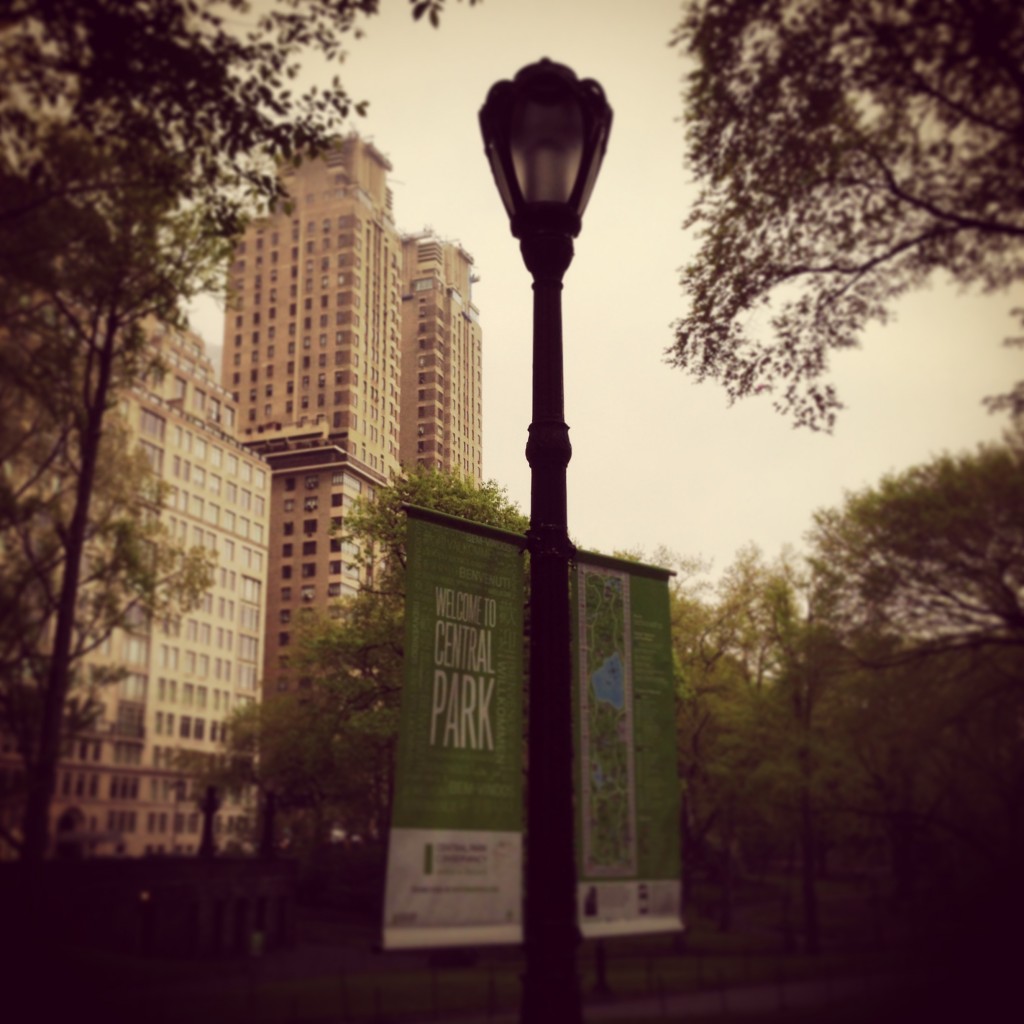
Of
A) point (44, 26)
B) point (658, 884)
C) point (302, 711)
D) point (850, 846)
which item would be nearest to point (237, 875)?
point (658, 884)

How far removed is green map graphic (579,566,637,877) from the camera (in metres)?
4.80

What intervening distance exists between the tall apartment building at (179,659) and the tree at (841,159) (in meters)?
3.19

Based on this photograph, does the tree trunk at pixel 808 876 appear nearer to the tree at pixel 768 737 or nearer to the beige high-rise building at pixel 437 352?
the tree at pixel 768 737

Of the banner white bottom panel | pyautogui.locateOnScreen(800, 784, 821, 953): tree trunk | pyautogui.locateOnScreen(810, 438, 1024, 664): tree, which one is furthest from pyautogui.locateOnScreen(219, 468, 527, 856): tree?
pyautogui.locateOnScreen(800, 784, 821, 953): tree trunk

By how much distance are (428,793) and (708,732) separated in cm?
426

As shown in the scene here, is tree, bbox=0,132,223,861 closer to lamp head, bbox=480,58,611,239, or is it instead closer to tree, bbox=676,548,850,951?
lamp head, bbox=480,58,611,239

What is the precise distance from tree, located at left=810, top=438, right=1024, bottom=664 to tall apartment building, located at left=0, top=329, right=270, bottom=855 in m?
3.43

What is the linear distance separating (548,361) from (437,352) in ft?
7.75

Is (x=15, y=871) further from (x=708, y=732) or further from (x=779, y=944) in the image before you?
(x=708, y=732)

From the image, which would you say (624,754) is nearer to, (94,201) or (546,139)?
(546,139)

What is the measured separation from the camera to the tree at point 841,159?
4449 mm

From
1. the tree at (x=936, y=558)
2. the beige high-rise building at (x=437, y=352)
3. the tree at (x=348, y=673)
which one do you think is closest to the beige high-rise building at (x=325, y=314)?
the beige high-rise building at (x=437, y=352)

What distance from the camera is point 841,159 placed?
488cm

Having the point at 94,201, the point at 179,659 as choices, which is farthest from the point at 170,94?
the point at 179,659
